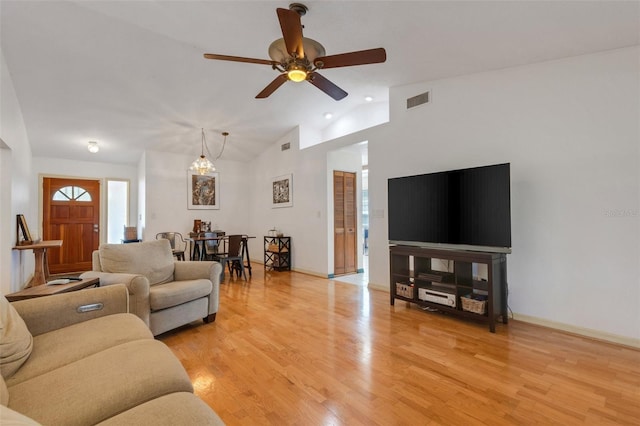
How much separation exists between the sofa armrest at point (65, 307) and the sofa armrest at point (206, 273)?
1094 millimetres

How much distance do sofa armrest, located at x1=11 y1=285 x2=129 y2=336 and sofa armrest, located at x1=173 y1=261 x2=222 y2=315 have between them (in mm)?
1094

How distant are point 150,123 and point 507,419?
6.02m

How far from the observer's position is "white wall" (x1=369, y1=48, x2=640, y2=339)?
2.60 m

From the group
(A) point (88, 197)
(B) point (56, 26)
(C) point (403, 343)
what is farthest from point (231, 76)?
(A) point (88, 197)

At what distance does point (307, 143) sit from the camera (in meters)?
6.04

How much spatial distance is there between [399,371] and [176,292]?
2.07 m

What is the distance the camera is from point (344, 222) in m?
5.75

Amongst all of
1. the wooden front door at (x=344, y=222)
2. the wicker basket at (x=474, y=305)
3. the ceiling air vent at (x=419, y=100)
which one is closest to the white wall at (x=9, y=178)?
the wooden front door at (x=344, y=222)

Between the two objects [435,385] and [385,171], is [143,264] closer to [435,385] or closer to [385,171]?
[435,385]

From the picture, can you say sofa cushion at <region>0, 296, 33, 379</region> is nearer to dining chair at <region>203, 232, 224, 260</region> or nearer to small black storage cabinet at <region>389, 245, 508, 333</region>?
small black storage cabinet at <region>389, 245, 508, 333</region>

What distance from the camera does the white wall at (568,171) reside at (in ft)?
8.54

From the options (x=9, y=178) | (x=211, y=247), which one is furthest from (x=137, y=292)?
(x=211, y=247)

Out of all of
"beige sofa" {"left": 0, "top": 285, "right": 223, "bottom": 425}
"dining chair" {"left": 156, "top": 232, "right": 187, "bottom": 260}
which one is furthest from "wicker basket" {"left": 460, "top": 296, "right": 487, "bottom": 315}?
"dining chair" {"left": 156, "top": 232, "right": 187, "bottom": 260}

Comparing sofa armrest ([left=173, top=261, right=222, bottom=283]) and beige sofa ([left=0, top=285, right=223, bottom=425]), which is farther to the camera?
sofa armrest ([left=173, top=261, right=222, bottom=283])
